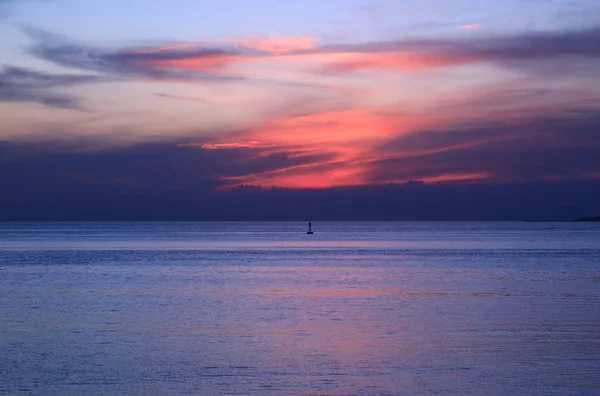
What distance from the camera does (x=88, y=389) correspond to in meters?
15.5

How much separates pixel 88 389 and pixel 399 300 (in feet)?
59.3

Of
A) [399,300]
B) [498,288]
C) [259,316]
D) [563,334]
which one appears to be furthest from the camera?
[498,288]

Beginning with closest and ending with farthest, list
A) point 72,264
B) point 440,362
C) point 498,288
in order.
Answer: point 440,362 < point 498,288 < point 72,264

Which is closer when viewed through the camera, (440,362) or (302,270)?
(440,362)

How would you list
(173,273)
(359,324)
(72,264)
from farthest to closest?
1. (72,264)
2. (173,273)
3. (359,324)

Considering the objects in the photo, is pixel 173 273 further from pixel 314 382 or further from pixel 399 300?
pixel 314 382

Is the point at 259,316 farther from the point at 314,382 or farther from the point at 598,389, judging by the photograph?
the point at 598,389

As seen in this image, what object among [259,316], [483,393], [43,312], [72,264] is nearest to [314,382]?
[483,393]

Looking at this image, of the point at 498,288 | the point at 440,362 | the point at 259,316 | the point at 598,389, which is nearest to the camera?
the point at 598,389

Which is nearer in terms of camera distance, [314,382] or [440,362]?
[314,382]

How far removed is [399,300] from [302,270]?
2033 centimetres

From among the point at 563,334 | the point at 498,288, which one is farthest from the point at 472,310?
the point at 498,288

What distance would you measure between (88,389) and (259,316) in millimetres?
11149

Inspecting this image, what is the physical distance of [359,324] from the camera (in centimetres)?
2386
